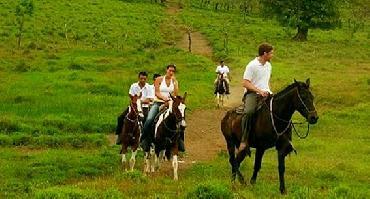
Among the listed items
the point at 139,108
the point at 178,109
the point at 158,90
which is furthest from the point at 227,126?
the point at 139,108

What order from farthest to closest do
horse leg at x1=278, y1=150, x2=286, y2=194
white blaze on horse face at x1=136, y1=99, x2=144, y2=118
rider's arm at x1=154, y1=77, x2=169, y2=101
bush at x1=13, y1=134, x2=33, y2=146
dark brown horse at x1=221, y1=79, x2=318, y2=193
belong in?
1. bush at x1=13, y1=134, x2=33, y2=146
2. white blaze on horse face at x1=136, y1=99, x2=144, y2=118
3. rider's arm at x1=154, y1=77, x2=169, y2=101
4. horse leg at x1=278, y1=150, x2=286, y2=194
5. dark brown horse at x1=221, y1=79, x2=318, y2=193

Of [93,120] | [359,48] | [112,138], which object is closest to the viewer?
[112,138]

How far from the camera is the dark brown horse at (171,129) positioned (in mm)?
14695

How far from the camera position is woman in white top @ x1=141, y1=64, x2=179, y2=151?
50.9 ft

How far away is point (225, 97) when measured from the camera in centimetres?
3203

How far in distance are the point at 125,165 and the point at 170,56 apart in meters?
27.3

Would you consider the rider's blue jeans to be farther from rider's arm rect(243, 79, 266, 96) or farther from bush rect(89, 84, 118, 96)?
bush rect(89, 84, 118, 96)

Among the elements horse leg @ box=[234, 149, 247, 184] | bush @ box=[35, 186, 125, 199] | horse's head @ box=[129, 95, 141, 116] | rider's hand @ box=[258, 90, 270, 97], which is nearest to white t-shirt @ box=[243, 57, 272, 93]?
rider's hand @ box=[258, 90, 270, 97]

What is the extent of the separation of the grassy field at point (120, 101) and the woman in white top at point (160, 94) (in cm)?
117

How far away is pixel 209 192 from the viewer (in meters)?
10.9

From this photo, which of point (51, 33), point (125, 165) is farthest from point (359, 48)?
point (125, 165)

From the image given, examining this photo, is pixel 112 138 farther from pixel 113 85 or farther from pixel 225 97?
pixel 225 97

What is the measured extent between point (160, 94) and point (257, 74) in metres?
3.48

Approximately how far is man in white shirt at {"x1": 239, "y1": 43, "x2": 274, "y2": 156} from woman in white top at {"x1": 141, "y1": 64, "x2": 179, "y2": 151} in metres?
2.83
